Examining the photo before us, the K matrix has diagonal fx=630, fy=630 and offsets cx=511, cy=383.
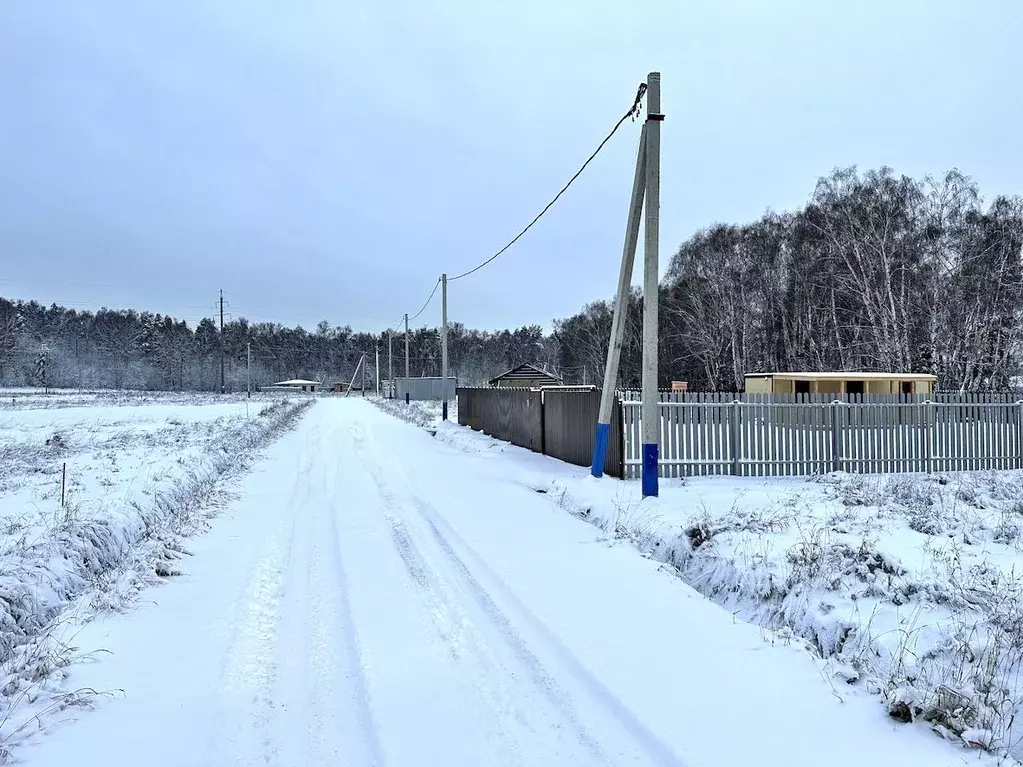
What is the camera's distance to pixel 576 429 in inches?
535

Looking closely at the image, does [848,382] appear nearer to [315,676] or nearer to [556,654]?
[556,654]

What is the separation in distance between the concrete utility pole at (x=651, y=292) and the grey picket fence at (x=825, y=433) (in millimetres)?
1534

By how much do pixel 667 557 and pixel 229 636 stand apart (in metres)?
4.23

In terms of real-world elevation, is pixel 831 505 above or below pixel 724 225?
below

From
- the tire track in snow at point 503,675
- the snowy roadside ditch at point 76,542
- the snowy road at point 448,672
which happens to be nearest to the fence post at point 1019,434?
the snowy road at point 448,672

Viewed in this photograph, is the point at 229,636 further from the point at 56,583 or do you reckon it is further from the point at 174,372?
the point at 174,372

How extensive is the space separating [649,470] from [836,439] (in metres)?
4.95

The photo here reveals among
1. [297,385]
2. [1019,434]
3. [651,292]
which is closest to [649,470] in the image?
[651,292]

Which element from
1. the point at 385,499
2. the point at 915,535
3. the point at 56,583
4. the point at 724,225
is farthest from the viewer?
the point at 724,225

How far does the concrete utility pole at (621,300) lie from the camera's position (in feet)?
32.1

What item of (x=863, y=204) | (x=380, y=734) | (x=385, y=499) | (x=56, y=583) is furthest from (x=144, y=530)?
(x=863, y=204)

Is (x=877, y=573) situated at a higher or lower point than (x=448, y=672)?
higher

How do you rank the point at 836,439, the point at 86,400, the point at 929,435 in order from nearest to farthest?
the point at 836,439
the point at 929,435
the point at 86,400

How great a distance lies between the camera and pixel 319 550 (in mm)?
6680
